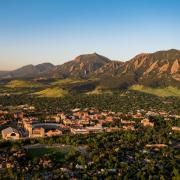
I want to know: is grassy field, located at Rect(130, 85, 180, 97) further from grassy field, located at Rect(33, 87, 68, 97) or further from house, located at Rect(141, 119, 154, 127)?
house, located at Rect(141, 119, 154, 127)

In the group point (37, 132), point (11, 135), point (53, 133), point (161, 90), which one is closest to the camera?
point (11, 135)

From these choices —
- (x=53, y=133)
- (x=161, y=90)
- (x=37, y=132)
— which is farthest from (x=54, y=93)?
(x=53, y=133)

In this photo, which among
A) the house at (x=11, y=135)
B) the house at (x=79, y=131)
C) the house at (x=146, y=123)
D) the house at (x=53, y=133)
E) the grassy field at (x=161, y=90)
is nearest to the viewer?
the house at (x=11, y=135)

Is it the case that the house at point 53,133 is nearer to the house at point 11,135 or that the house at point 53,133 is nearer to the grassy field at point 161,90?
the house at point 11,135

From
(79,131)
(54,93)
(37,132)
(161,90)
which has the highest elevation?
(37,132)

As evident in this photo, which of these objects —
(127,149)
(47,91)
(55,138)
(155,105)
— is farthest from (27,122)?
(47,91)

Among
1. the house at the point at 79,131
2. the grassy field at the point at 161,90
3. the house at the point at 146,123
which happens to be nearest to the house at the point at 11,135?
the house at the point at 79,131

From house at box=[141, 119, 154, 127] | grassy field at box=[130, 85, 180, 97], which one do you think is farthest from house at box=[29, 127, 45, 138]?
grassy field at box=[130, 85, 180, 97]

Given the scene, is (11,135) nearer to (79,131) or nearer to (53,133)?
(53,133)

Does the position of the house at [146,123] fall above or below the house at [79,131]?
below

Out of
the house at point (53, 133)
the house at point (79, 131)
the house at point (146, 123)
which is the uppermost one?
the house at point (53, 133)

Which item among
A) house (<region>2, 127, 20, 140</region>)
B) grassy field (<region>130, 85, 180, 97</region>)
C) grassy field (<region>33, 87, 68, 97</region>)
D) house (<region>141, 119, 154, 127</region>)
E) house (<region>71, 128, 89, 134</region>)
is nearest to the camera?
house (<region>2, 127, 20, 140</region>)
